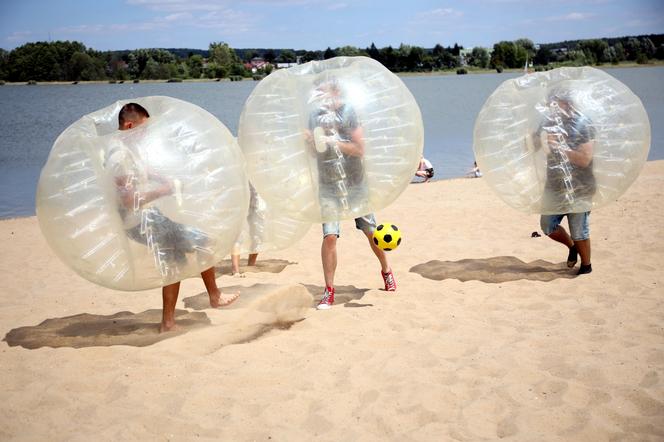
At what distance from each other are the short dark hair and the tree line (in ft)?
239

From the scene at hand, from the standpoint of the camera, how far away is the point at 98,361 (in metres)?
5.27

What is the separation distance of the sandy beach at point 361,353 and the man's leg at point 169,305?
15cm

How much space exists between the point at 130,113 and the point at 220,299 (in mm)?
2039

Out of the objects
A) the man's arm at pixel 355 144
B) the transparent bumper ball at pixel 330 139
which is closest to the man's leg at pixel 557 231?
the transparent bumper ball at pixel 330 139

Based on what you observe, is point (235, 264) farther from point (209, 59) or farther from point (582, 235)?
point (209, 59)

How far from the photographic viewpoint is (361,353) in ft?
16.9

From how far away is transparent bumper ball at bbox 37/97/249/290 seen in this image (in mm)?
4875

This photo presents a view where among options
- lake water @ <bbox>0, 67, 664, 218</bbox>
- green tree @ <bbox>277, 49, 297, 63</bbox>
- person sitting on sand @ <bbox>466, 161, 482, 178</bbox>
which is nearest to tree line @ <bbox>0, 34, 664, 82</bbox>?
green tree @ <bbox>277, 49, 297, 63</bbox>

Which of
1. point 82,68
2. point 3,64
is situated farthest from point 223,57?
point 3,64

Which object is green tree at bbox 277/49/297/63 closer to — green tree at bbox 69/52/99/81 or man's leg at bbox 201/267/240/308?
green tree at bbox 69/52/99/81

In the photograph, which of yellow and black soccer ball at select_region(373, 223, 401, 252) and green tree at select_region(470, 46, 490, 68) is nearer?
yellow and black soccer ball at select_region(373, 223, 401, 252)

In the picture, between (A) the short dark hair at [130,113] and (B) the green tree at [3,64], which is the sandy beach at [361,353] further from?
(B) the green tree at [3,64]

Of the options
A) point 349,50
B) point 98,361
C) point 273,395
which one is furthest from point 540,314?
point 349,50

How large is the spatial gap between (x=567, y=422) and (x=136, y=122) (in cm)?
356
